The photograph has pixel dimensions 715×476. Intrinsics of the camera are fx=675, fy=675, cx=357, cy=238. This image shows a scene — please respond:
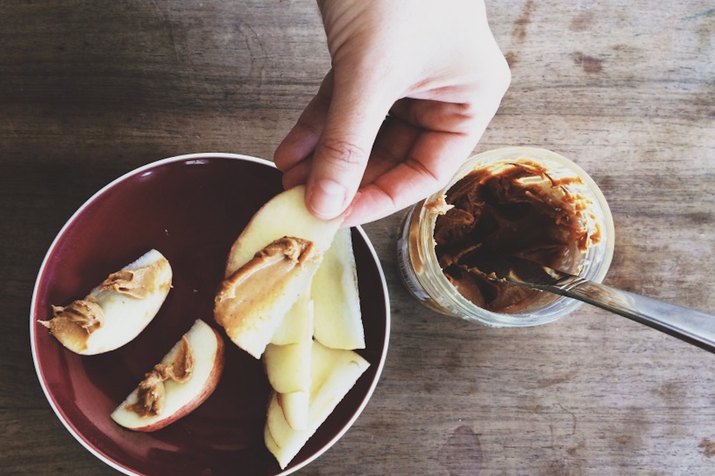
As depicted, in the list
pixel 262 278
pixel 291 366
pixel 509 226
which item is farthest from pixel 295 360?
pixel 509 226

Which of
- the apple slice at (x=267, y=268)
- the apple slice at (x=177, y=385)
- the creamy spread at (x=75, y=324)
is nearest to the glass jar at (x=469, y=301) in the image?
the apple slice at (x=267, y=268)

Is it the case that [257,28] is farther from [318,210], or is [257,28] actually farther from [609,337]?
[609,337]

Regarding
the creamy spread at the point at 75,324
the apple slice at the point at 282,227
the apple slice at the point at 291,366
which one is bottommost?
the apple slice at the point at 291,366

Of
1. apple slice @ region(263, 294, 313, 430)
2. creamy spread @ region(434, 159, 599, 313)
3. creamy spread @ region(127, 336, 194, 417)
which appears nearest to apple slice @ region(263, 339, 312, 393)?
apple slice @ region(263, 294, 313, 430)

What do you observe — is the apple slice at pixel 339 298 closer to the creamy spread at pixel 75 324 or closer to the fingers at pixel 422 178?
the fingers at pixel 422 178

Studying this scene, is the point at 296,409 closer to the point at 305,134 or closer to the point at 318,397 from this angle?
the point at 318,397
